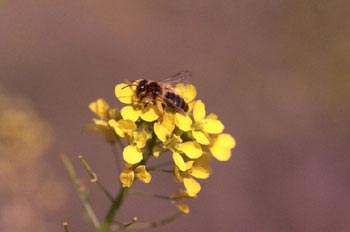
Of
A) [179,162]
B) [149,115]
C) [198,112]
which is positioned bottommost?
[179,162]

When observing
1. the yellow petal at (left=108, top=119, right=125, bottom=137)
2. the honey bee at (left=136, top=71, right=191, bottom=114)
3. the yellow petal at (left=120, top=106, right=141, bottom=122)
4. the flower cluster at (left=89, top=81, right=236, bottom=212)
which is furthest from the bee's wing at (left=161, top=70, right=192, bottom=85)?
the yellow petal at (left=108, top=119, right=125, bottom=137)

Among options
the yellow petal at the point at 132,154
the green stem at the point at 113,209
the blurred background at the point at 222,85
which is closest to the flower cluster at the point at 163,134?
the yellow petal at the point at 132,154

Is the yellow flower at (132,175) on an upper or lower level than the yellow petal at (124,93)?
lower

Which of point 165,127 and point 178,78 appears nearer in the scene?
point 165,127

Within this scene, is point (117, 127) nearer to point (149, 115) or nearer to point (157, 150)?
point (149, 115)

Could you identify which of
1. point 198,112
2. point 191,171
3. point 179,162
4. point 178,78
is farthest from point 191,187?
point 178,78

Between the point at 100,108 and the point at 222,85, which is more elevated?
the point at 100,108

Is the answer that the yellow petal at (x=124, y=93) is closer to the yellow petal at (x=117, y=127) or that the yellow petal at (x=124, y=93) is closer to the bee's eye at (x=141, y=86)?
the bee's eye at (x=141, y=86)
